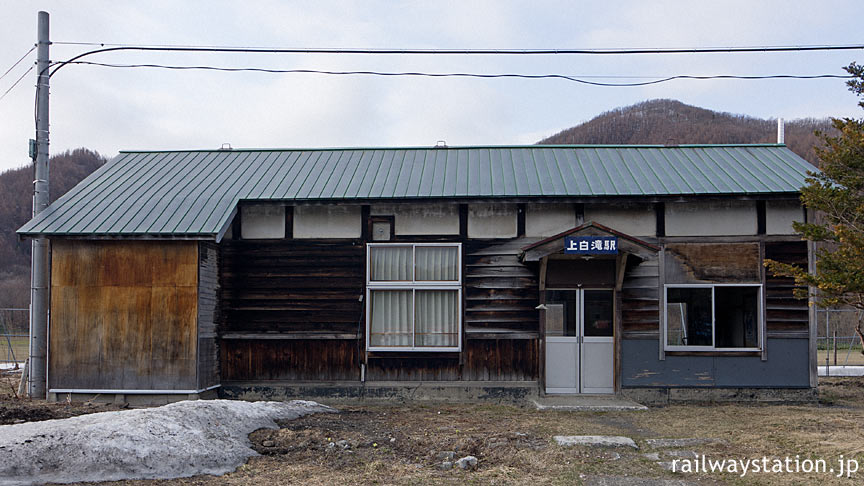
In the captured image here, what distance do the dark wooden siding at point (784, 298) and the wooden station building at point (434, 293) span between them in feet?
0.11

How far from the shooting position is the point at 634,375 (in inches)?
493

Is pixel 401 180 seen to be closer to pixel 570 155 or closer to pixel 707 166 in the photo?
pixel 570 155

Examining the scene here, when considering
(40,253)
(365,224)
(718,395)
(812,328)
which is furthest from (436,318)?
(40,253)

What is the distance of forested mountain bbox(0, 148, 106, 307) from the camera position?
63.3 meters

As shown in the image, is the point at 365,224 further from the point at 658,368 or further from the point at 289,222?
the point at 658,368

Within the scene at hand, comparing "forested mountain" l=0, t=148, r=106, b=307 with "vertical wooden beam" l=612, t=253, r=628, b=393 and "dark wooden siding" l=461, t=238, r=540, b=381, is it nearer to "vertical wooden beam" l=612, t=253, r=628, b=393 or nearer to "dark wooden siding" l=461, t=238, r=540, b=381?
"dark wooden siding" l=461, t=238, r=540, b=381

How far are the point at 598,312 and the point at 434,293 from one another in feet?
9.70

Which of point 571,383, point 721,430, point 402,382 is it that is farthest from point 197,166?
point 721,430

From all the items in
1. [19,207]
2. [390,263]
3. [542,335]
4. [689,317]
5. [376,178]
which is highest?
[19,207]

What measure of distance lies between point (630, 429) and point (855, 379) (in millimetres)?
9882

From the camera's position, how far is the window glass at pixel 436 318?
1273 centimetres

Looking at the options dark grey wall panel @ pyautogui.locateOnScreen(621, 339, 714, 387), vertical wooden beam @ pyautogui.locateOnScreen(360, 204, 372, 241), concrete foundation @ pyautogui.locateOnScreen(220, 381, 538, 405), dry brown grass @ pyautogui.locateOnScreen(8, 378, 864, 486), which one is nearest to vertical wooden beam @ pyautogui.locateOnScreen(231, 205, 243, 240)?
vertical wooden beam @ pyautogui.locateOnScreen(360, 204, 372, 241)

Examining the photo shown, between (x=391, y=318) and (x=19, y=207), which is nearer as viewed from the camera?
(x=391, y=318)

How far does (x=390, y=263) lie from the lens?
12.9m
